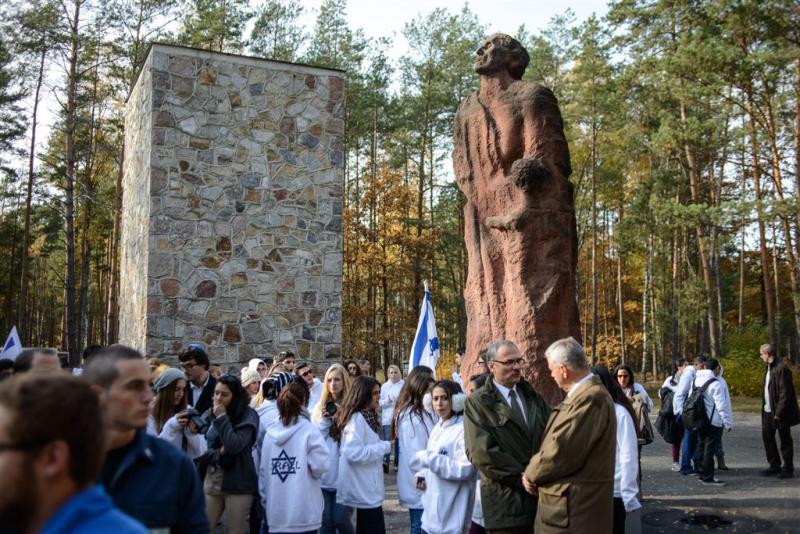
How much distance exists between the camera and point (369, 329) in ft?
100

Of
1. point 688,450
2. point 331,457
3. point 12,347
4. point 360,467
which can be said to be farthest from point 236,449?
point 688,450

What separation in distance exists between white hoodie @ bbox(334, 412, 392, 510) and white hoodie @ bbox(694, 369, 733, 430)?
6266mm

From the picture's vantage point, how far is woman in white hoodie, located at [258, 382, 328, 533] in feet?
17.1

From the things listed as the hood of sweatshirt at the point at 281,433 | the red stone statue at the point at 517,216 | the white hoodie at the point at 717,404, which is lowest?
the white hoodie at the point at 717,404

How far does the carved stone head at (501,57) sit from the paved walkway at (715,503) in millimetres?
4983

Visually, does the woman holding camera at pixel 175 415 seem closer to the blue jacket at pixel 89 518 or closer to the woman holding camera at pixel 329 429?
the woman holding camera at pixel 329 429

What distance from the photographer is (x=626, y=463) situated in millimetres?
5184

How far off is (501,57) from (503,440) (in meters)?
4.87

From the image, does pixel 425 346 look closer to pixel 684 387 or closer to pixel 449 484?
pixel 684 387

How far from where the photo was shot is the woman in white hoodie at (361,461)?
5.91 meters

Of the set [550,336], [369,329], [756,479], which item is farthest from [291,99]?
[369,329]

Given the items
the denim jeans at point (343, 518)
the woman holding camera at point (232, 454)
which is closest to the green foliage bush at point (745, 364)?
the denim jeans at point (343, 518)

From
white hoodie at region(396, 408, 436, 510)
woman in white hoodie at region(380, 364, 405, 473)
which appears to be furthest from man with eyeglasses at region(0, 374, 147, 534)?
woman in white hoodie at region(380, 364, 405, 473)

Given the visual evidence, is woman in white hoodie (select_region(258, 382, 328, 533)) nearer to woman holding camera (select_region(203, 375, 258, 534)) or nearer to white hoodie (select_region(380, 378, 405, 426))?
woman holding camera (select_region(203, 375, 258, 534))
